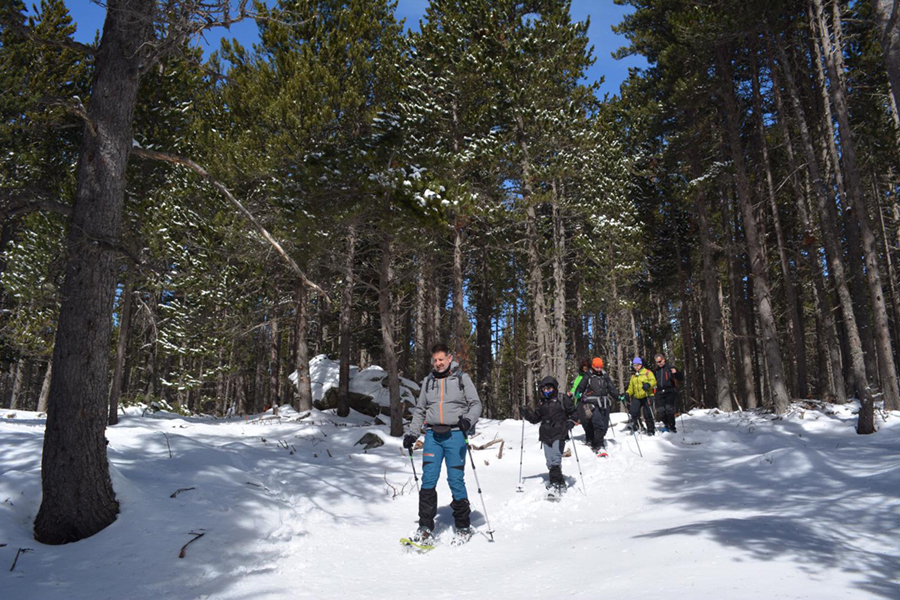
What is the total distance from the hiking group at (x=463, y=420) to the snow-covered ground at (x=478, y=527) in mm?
414

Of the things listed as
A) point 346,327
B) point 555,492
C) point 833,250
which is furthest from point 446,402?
point 833,250

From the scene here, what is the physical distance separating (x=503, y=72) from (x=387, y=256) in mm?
6882

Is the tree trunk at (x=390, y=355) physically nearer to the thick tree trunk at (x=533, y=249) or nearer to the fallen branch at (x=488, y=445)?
the fallen branch at (x=488, y=445)

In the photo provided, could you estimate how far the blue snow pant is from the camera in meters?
5.53

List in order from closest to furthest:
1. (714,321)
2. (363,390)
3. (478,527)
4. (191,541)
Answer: (191,541) < (478,527) < (363,390) < (714,321)

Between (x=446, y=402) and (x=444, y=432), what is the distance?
13.1 inches

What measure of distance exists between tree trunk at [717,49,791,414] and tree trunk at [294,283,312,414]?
13314mm

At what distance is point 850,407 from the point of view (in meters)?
13.2

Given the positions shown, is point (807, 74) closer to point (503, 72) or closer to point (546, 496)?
point (503, 72)

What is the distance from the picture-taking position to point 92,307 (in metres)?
4.93

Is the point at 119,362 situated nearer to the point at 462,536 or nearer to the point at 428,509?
the point at 428,509

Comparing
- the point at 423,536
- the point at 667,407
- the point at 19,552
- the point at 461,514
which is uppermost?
the point at 667,407

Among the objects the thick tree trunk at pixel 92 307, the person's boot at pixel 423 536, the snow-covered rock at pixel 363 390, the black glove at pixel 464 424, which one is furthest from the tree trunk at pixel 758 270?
the thick tree trunk at pixel 92 307

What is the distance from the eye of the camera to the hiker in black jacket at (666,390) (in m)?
12.7
